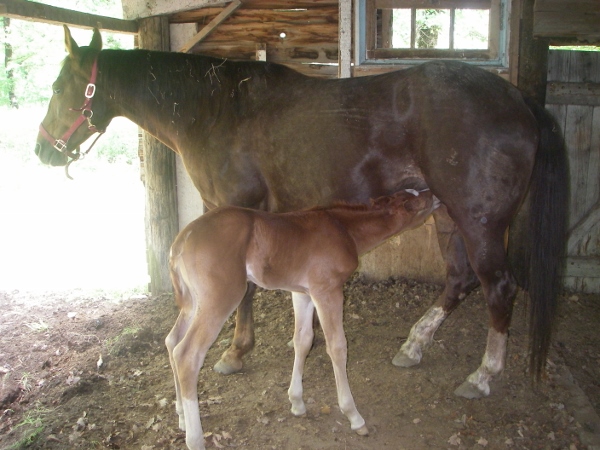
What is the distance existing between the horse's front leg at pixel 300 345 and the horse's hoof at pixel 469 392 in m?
1.07

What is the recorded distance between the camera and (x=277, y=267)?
114 inches

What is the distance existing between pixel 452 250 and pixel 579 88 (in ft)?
8.36

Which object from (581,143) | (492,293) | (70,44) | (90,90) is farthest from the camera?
(581,143)

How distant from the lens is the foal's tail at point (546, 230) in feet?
11.0

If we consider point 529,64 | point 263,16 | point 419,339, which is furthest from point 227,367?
point 529,64

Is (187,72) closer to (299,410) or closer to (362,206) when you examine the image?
(362,206)

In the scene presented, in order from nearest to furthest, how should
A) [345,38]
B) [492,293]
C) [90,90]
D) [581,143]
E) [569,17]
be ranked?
[492,293], [90,90], [569,17], [345,38], [581,143]

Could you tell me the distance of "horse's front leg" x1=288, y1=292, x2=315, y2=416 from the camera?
10.4 feet

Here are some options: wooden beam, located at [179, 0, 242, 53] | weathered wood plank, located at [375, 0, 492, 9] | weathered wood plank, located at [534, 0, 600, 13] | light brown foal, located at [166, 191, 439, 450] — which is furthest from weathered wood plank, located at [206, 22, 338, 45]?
light brown foal, located at [166, 191, 439, 450]

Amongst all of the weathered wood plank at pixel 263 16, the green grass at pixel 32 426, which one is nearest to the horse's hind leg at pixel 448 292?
the green grass at pixel 32 426

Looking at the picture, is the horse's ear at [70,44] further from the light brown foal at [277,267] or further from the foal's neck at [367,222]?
the foal's neck at [367,222]

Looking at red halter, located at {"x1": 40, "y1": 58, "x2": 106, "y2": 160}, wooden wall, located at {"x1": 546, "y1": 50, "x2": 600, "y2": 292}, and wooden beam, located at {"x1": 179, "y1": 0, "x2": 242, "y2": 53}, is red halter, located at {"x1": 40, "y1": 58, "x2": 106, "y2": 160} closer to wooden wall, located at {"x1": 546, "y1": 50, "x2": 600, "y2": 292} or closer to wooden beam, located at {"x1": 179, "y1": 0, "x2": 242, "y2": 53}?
wooden beam, located at {"x1": 179, "y1": 0, "x2": 242, "y2": 53}

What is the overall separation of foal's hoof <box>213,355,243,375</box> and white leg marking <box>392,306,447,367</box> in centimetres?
118

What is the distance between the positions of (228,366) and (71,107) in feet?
8.13
